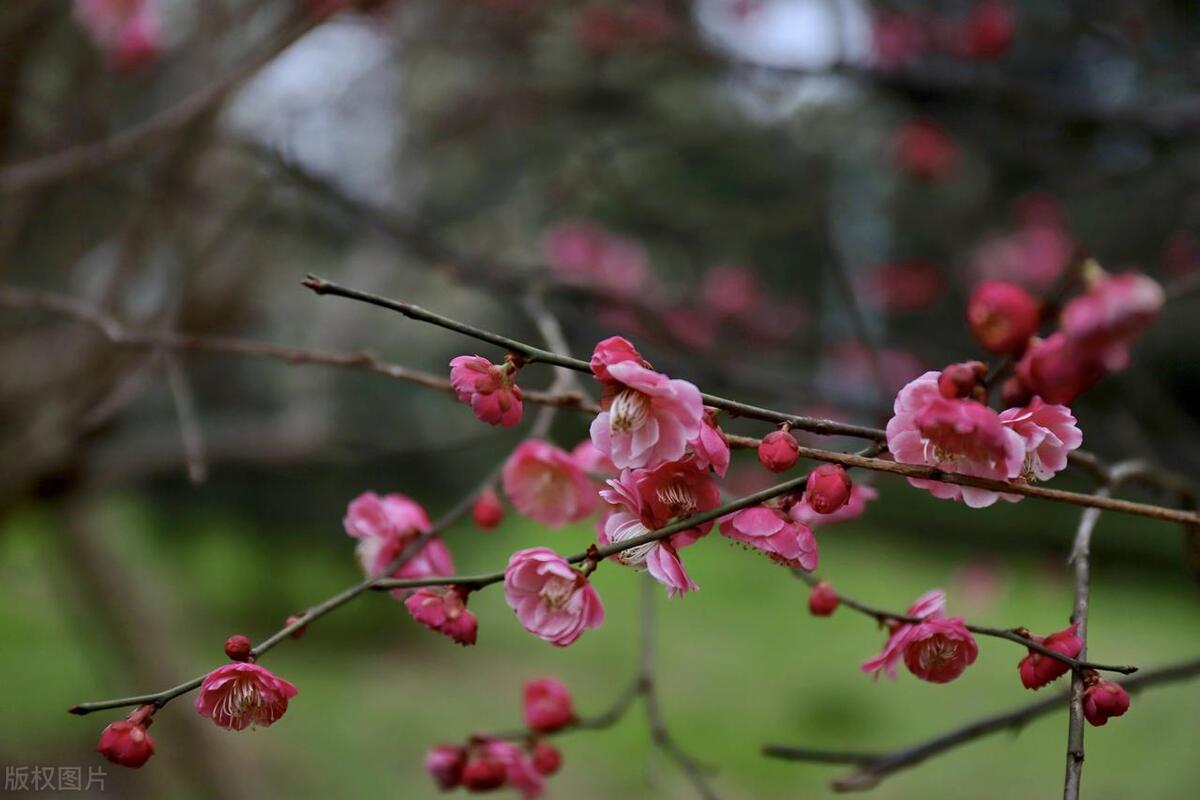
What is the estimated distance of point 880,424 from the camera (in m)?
1.64

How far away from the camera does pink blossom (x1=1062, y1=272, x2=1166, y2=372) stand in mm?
473

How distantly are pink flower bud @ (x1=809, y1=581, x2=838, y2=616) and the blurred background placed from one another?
0.63 feet

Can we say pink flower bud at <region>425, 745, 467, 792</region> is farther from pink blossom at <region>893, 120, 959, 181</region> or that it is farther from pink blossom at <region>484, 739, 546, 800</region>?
pink blossom at <region>893, 120, 959, 181</region>

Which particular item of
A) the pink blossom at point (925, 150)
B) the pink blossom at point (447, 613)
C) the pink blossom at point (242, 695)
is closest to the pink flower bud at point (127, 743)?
the pink blossom at point (242, 695)

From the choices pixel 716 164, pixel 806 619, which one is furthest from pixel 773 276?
pixel 806 619

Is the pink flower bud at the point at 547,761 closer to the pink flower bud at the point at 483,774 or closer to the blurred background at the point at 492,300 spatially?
the pink flower bud at the point at 483,774

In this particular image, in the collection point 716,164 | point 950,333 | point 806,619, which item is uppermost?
point 716,164

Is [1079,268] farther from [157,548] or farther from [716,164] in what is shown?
[157,548]

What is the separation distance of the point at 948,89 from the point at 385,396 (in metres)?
3.36

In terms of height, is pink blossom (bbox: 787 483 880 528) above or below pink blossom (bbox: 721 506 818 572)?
above

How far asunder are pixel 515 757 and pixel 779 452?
46 centimetres

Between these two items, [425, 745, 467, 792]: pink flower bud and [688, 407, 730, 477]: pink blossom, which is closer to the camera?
[688, 407, 730, 477]: pink blossom

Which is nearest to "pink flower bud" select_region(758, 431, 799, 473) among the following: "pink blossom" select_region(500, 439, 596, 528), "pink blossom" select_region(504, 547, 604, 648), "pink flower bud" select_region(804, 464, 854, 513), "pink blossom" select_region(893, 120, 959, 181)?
"pink flower bud" select_region(804, 464, 854, 513)

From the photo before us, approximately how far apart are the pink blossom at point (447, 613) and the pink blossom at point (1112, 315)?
38 centimetres
